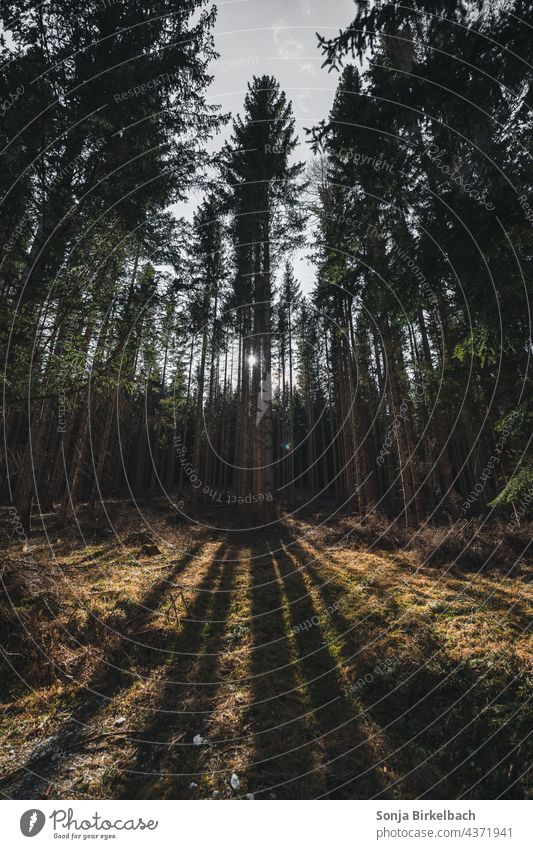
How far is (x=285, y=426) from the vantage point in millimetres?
39562

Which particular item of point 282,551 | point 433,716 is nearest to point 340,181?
point 282,551

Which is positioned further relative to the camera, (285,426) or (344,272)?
(285,426)

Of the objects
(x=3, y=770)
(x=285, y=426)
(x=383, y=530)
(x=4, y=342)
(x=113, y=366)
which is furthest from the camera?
(x=285, y=426)

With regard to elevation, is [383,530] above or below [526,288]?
below

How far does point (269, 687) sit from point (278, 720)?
60 centimetres

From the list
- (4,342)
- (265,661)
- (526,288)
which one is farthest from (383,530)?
(4,342)

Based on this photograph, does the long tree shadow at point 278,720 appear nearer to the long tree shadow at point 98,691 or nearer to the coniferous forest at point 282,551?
the coniferous forest at point 282,551

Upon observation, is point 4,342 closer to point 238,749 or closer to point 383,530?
point 238,749

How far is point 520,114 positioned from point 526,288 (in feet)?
9.65

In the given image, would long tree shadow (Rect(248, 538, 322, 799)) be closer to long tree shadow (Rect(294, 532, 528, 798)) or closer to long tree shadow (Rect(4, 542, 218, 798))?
long tree shadow (Rect(294, 532, 528, 798))

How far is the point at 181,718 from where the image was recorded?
3729 millimetres

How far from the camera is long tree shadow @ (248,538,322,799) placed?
2926mm

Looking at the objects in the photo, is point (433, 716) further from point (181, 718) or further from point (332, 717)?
point (181, 718)

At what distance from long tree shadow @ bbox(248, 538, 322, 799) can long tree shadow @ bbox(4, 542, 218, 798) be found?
1560 mm
